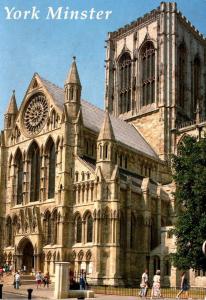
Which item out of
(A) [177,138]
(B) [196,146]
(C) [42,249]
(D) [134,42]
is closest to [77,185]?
(C) [42,249]

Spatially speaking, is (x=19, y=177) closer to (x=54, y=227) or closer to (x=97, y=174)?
(x=54, y=227)

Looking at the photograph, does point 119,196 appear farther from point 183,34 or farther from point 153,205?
point 183,34

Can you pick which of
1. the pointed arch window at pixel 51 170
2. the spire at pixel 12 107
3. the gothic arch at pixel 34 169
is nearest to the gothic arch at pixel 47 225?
the pointed arch window at pixel 51 170

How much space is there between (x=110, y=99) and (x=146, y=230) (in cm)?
3484

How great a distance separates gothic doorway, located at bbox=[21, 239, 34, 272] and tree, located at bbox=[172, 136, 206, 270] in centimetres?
2394

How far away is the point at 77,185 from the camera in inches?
2088

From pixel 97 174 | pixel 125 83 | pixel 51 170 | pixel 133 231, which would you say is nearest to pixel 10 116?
pixel 51 170

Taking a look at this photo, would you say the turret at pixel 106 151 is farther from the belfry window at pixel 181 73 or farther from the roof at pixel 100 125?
the belfry window at pixel 181 73

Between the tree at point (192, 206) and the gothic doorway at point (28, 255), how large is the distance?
23.9 m

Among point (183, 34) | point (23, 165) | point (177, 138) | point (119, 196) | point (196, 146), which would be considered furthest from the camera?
point (183, 34)

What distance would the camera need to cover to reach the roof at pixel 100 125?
6084 cm

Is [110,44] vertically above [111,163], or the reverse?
[110,44]

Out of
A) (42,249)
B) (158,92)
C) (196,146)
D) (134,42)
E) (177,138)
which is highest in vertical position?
(134,42)

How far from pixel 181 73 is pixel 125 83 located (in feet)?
31.1
